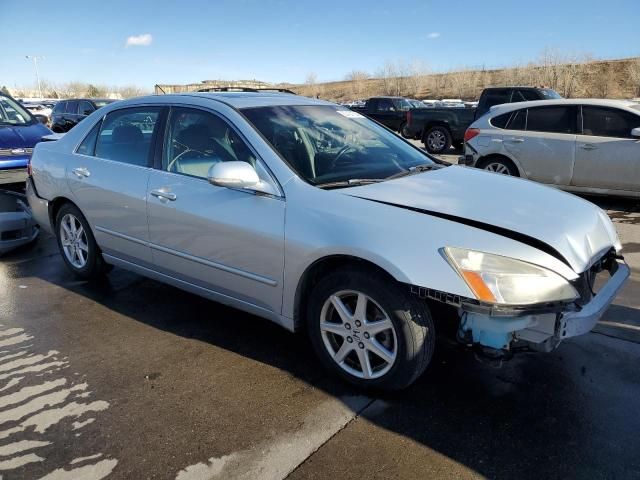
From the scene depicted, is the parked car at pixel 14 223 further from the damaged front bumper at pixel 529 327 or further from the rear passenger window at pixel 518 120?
the rear passenger window at pixel 518 120

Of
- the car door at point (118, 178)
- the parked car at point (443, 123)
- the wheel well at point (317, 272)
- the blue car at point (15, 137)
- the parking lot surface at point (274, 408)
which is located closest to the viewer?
the parking lot surface at point (274, 408)

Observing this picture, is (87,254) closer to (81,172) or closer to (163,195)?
(81,172)

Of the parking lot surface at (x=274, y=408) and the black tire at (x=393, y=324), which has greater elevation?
the black tire at (x=393, y=324)

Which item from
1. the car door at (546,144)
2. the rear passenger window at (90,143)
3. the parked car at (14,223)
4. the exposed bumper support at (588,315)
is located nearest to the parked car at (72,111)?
the parked car at (14,223)

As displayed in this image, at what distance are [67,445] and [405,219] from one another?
2033mm

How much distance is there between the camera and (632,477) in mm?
2279

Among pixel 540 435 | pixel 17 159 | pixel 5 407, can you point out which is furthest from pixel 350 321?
pixel 17 159

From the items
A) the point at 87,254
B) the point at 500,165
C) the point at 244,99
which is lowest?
the point at 87,254

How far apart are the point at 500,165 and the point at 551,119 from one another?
988mm

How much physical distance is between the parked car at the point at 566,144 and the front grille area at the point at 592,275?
4.63 m

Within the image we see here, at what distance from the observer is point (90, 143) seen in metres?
4.49

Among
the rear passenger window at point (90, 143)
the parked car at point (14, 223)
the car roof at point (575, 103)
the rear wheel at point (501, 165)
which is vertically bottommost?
the parked car at point (14, 223)

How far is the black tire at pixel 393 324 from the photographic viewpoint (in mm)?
2670

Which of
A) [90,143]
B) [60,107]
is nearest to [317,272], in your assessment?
[90,143]
